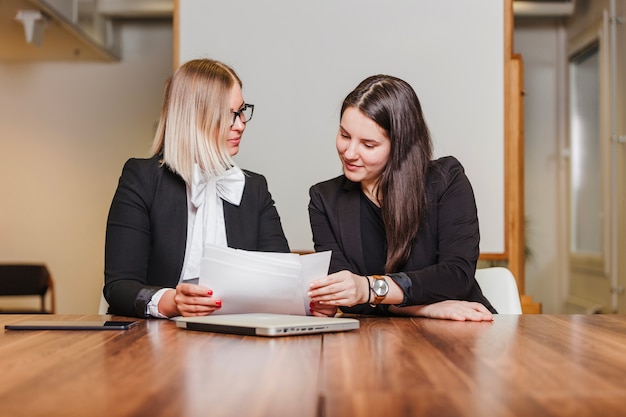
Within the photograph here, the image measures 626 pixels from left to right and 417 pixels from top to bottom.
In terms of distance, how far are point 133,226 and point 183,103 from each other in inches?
16.8

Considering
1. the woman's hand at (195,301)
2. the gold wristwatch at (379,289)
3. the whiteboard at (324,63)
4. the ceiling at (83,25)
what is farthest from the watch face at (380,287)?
the ceiling at (83,25)

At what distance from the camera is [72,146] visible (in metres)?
6.82

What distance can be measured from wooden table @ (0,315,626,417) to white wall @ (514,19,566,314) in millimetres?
5330

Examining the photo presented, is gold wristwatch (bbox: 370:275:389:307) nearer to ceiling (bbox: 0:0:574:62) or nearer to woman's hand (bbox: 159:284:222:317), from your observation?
woman's hand (bbox: 159:284:222:317)

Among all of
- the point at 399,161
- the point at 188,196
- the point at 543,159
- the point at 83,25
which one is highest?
the point at 83,25

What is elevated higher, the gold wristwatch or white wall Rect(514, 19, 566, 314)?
white wall Rect(514, 19, 566, 314)

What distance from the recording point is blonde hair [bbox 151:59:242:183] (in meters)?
2.33

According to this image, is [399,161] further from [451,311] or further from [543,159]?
[543,159]

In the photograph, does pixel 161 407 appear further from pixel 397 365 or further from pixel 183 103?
pixel 183 103

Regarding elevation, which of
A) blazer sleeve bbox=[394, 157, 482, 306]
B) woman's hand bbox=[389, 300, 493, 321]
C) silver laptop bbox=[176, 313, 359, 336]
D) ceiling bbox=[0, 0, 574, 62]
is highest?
ceiling bbox=[0, 0, 574, 62]

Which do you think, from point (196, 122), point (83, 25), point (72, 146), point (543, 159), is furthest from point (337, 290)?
point (72, 146)

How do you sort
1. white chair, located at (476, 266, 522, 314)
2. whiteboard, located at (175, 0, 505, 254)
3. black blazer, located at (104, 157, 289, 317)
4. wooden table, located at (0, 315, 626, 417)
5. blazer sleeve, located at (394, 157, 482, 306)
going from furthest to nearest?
whiteboard, located at (175, 0, 505, 254) → white chair, located at (476, 266, 522, 314) → black blazer, located at (104, 157, 289, 317) → blazer sleeve, located at (394, 157, 482, 306) → wooden table, located at (0, 315, 626, 417)

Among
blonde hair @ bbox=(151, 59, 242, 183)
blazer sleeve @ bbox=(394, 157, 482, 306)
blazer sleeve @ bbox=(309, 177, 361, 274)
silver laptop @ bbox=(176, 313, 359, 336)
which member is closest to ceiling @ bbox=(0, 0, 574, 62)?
blonde hair @ bbox=(151, 59, 242, 183)

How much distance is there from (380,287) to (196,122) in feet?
2.74
